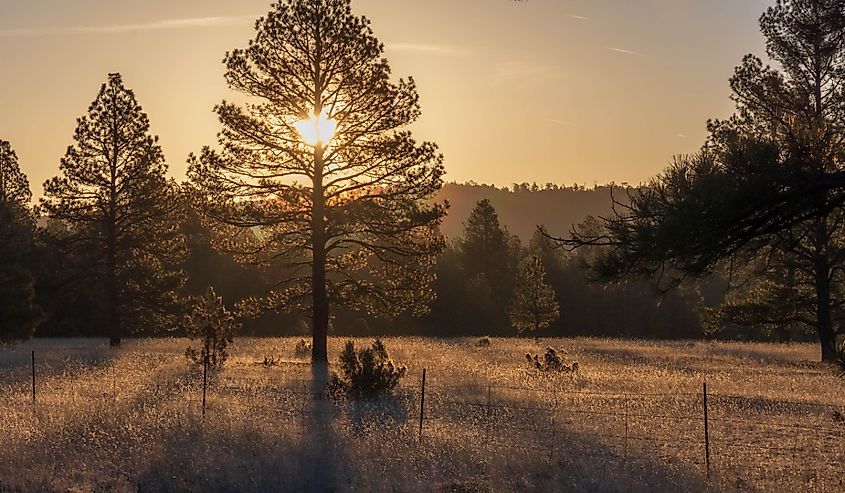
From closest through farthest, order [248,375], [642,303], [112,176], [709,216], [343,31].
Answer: [709,216] < [248,375] < [343,31] < [112,176] < [642,303]

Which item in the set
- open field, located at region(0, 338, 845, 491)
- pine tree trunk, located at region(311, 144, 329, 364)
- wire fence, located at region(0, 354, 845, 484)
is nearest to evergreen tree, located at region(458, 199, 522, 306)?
pine tree trunk, located at region(311, 144, 329, 364)

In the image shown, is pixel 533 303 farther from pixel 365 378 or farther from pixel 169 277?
pixel 365 378

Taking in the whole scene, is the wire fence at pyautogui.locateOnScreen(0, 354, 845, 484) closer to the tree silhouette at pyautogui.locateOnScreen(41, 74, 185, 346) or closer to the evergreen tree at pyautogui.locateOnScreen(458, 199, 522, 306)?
the tree silhouette at pyautogui.locateOnScreen(41, 74, 185, 346)

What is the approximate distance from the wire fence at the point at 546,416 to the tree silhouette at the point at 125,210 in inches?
698

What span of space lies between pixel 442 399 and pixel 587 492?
7510 millimetres

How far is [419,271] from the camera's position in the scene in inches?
1107

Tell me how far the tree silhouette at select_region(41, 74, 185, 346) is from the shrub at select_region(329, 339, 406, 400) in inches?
840

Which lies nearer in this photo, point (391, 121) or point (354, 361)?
point (354, 361)

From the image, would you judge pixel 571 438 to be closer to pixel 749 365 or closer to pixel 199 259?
pixel 749 365

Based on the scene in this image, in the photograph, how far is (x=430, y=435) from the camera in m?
13.3

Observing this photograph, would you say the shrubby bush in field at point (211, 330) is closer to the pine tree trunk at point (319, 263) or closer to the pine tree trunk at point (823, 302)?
the pine tree trunk at point (319, 263)

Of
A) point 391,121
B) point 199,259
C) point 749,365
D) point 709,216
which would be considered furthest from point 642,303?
point 709,216

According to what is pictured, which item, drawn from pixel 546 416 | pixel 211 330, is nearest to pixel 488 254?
pixel 211 330

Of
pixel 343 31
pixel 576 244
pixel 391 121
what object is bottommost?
pixel 576 244
